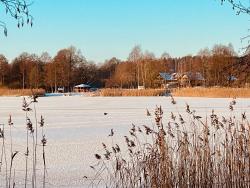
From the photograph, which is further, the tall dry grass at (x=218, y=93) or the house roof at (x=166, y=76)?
the house roof at (x=166, y=76)

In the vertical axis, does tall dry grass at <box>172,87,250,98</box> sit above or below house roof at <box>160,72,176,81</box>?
below

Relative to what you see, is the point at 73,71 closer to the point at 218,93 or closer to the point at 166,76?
the point at 166,76

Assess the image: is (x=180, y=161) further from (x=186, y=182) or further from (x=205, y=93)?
(x=205, y=93)

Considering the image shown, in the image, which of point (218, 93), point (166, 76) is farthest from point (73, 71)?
point (218, 93)

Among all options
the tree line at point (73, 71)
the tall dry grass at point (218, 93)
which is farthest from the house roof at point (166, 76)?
the tall dry grass at point (218, 93)

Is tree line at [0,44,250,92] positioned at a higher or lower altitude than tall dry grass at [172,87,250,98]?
higher

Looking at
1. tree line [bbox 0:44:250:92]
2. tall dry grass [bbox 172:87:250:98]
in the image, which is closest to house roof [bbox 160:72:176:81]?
tree line [bbox 0:44:250:92]

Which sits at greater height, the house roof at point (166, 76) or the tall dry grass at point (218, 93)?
the house roof at point (166, 76)

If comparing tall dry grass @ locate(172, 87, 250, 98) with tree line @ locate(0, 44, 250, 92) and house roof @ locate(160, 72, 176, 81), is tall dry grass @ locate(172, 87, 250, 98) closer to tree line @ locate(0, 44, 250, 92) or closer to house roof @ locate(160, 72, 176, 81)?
tree line @ locate(0, 44, 250, 92)

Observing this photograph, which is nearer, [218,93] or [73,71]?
[218,93]

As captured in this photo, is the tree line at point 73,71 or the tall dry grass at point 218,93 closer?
the tall dry grass at point 218,93

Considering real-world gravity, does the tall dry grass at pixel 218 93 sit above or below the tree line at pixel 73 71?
below

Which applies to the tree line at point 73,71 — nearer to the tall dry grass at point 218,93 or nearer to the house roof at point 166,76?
the house roof at point 166,76

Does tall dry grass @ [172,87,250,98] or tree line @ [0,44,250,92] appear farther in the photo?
tree line @ [0,44,250,92]
